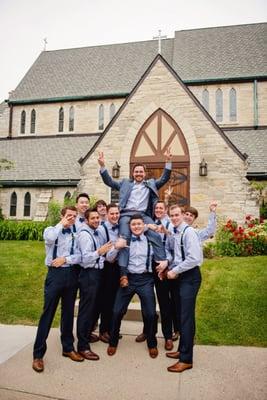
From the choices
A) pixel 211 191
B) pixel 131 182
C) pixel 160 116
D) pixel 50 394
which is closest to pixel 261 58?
pixel 160 116

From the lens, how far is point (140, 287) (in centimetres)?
461

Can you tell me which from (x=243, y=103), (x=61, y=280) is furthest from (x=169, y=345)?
(x=243, y=103)

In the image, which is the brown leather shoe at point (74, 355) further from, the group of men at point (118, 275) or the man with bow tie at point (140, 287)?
the man with bow tie at point (140, 287)

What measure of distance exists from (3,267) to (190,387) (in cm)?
686

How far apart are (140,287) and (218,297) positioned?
276 centimetres

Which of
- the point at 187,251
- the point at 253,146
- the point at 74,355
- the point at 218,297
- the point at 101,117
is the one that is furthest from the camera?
the point at 101,117

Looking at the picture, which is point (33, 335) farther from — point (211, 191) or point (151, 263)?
point (211, 191)

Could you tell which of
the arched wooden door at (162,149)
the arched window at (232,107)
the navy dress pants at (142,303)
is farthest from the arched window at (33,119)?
the navy dress pants at (142,303)

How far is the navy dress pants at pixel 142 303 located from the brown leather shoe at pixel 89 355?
30 cm

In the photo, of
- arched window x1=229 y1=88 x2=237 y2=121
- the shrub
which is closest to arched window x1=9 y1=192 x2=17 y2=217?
the shrub

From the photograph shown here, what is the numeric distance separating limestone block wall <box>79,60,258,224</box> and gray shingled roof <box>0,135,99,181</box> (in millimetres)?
3945

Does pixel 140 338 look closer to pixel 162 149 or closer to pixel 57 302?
pixel 57 302

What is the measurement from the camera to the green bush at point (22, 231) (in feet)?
45.5

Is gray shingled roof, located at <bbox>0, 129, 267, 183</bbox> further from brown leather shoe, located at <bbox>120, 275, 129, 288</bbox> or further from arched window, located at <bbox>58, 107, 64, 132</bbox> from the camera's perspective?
brown leather shoe, located at <bbox>120, 275, 129, 288</bbox>
